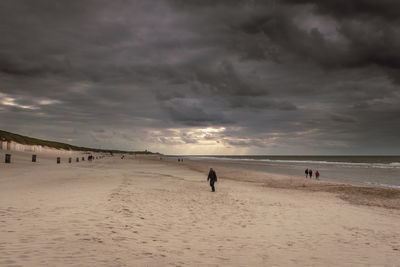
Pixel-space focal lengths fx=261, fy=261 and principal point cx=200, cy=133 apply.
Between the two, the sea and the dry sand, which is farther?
the sea

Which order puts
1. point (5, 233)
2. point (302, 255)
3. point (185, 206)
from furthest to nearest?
point (185, 206)
point (302, 255)
point (5, 233)

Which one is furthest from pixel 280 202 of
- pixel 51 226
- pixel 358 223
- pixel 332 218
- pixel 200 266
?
pixel 51 226

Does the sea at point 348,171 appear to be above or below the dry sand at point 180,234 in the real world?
below

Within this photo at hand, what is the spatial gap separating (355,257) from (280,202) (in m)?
9.47

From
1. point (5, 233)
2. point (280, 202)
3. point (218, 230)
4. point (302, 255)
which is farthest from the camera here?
point (280, 202)

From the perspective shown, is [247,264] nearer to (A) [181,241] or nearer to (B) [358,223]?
(A) [181,241]

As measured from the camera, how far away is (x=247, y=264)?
7.19 meters

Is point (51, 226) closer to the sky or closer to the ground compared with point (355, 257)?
closer to the sky

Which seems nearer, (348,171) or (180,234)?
(180,234)

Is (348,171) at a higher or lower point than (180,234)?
lower

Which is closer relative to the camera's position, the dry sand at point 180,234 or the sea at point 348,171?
the dry sand at point 180,234

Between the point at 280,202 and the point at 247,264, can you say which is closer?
the point at 247,264

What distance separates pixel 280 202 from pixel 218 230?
8626mm

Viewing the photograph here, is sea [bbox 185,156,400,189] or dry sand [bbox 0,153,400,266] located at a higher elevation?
dry sand [bbox 0,153,400,266]
